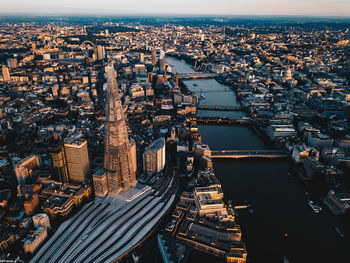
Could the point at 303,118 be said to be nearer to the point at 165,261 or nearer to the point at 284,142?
the point at 284,142

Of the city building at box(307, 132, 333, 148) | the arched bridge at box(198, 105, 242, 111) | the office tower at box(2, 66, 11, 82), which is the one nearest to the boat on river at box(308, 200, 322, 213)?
the city building at box(307, 132, 333, 148)

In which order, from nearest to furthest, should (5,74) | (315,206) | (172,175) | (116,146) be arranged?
(116,146)
(315,206)
(172,175)
(5,74)

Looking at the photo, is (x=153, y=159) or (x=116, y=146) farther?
(x=153, y=159)

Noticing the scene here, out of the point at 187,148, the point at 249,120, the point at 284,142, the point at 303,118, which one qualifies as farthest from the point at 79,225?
the point at 303,118

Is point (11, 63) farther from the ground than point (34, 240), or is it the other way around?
point (11, 63)

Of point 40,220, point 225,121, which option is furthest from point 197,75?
point 40,220

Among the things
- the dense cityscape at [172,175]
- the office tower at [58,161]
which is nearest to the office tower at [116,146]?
the dense cityscape at [172,175]

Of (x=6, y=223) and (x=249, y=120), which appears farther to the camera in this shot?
(x=249, y=120)

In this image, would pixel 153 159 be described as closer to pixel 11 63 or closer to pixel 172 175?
pixel 172 175
